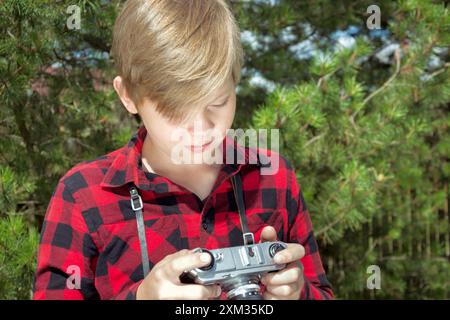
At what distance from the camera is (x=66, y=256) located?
80 cm

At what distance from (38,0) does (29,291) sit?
26.3 inches

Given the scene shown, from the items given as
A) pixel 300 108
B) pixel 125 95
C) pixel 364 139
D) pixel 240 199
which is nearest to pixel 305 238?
pixel 240 199

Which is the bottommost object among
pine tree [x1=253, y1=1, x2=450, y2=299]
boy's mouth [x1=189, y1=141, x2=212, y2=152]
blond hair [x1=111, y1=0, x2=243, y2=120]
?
pine tree [x1=253, y1=1, x2=450, y2=299]

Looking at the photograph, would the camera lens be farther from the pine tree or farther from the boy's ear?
the pine tree

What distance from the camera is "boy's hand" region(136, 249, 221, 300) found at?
643mm

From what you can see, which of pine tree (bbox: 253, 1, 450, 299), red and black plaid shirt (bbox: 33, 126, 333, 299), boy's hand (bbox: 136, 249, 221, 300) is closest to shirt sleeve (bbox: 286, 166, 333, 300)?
red and black plaid shirt (bbox: 33, 126, 333, 299)

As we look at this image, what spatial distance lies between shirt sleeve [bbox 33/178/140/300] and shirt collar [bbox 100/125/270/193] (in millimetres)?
70

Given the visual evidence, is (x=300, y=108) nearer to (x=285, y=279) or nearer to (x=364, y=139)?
(x=364, y=139)

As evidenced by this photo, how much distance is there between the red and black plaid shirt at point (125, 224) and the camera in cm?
81

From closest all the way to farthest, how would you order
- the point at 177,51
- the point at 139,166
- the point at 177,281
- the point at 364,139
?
the point at 177,281 < the point at 177,51 < the point at 139,166 < the point at 364,139

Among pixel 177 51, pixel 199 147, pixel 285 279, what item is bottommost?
pixel 285 279

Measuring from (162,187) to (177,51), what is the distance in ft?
0.68

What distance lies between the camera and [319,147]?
1769 millimetres
